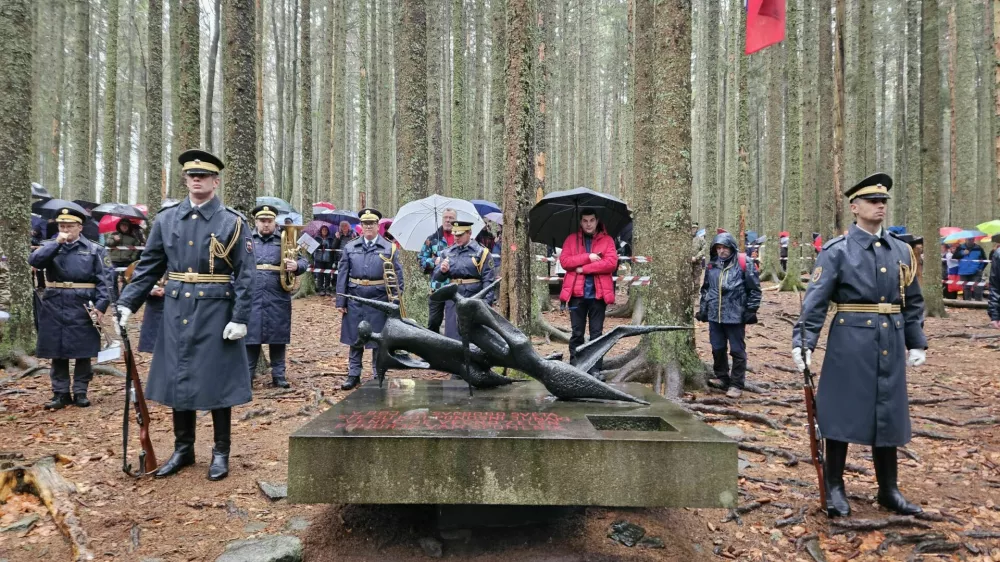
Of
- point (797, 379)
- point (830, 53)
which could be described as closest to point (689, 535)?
point (797, 379)

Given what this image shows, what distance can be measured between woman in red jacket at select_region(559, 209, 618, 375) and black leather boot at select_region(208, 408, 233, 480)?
139 inches

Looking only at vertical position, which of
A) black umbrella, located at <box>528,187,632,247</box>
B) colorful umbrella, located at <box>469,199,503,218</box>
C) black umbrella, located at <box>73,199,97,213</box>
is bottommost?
black umbrella, located at <box>528,187,632,247</box>

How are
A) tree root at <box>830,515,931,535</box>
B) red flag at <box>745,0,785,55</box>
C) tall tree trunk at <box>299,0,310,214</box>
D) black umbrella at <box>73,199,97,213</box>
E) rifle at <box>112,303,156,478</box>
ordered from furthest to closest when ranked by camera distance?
tall tree trunk at <box>299,0,310,214</box>, black umbrella at <box>73,199,97,213</box>, red flag at <box>745,0,785,55</box>, rifle at <box>112,303,156,478</box>, tree root at <box>830,515,931,535</box>

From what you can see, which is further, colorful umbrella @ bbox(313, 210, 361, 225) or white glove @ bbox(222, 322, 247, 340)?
colorful umbrella @ bbox(313, 210, 361, 225)

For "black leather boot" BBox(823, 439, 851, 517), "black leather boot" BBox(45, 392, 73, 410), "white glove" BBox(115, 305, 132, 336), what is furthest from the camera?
"black leather boot" BBox(45, 392, 73, 410)

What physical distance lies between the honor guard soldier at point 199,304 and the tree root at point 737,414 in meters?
4.27

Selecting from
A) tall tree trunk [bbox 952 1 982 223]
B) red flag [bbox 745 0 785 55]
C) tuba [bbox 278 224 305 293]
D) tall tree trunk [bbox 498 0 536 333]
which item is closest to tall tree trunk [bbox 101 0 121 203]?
tuba [bbox 278 224 305 293]

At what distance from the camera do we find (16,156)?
683 centimetres

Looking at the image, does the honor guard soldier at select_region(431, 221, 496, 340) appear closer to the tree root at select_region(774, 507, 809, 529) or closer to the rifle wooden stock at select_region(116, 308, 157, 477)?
the rifle wooden stock at select_region(116, 308, 157, 477)

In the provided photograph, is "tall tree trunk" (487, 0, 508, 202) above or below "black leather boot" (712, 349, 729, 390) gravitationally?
above

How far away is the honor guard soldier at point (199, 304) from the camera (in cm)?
415

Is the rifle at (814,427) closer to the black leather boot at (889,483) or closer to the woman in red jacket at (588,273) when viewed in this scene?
the black leather boot at (889,483)

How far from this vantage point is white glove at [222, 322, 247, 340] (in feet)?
13.5

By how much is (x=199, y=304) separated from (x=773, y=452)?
15.4 ft
